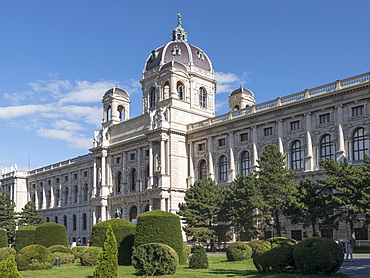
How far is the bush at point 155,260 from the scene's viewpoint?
25469 mm

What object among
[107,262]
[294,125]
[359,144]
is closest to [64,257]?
[107,262]

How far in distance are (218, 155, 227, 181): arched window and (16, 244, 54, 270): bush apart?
1193 inches

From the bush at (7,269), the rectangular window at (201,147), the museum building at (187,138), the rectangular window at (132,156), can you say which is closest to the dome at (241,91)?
the museum building at (187,138)

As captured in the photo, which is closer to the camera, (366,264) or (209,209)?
(366,264)

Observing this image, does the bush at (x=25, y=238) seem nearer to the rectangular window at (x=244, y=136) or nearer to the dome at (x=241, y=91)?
the rectangular window at (x=244, y=136)

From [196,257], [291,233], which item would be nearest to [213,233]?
[291,233]

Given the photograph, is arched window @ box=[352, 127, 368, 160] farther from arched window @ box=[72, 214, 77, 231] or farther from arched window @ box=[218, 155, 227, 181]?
arched window @ box=[72, 214, 77, 231]

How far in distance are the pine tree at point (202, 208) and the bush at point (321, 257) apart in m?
26.9

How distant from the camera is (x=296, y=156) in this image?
171ft

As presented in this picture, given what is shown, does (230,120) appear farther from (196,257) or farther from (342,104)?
(196,257)

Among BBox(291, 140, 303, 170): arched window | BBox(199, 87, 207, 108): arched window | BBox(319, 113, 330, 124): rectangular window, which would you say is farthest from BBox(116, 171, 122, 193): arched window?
BBox(319, 113, 330, 124): rectangular window

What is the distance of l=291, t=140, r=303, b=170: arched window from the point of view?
169ft

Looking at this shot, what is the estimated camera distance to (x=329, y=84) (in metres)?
49.3

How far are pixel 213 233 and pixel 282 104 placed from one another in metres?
16.6
